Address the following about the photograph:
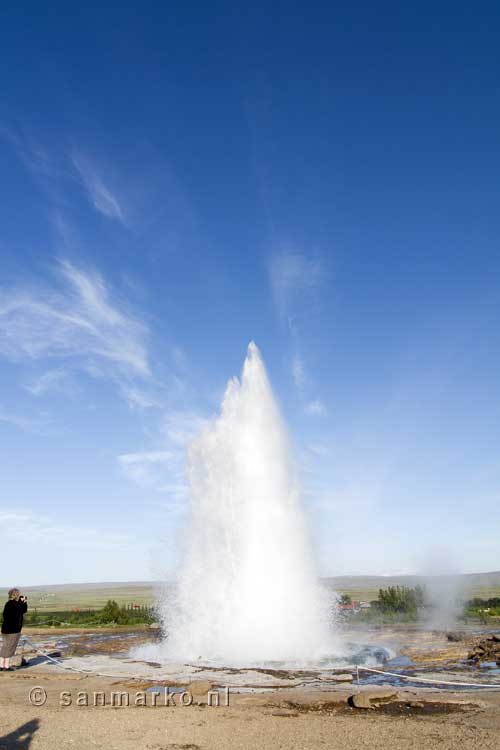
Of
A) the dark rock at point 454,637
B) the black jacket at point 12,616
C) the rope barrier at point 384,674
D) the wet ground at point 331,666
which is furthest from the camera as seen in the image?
the dark rock at point 454,637

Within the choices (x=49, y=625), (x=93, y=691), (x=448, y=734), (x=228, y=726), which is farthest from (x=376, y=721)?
(x=49, y=625)

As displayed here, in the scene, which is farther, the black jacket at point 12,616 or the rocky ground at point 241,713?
the black jacket at point 12,616

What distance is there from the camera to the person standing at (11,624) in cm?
1636

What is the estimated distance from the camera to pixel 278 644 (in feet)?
71.0

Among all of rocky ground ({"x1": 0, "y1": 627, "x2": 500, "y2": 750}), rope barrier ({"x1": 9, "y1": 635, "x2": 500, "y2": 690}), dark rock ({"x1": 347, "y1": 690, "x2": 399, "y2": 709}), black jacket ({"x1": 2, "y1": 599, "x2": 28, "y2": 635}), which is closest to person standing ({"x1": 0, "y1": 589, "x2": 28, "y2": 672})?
black jacket ({"x1": 2, "y1": 599, "x2": 28, "y2": 635})

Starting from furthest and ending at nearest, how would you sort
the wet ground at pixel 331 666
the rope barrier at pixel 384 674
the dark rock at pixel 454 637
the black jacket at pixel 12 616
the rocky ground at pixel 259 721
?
the dark rock at pixel 454 637, the black jacket at pixel 12 616, the wet ground at pixel 331 666, the rope barrier at pixel 384 674, the rocky ground at pixel 259 721

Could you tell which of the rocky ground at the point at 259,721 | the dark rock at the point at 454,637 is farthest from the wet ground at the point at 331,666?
the rocky ground at the point at 259,721

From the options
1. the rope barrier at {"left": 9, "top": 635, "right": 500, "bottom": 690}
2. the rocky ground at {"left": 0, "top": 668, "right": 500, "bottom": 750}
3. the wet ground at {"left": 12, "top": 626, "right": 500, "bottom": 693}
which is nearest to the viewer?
the rocky ground at {"left": 0, "top": 668, "right": 500, "bottom": 750}

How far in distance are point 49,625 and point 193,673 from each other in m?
28.8

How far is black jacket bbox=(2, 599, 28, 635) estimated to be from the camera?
16.3m

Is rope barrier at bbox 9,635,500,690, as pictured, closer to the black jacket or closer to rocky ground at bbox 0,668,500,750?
rocky ground at bbox 0,668,500,750

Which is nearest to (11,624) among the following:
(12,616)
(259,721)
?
(12,616)

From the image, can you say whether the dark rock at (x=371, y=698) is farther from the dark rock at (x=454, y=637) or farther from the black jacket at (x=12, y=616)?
the dark rock at (x=454, y=637)

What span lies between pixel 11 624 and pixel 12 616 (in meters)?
0.37
